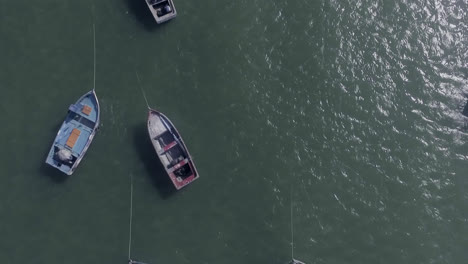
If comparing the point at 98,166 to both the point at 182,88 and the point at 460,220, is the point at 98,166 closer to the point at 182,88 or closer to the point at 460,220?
the point at 182,88

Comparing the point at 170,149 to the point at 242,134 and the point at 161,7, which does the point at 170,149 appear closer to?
the point at 242,134

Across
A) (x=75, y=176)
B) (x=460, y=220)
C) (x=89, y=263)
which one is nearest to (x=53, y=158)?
(x=75, y=176)

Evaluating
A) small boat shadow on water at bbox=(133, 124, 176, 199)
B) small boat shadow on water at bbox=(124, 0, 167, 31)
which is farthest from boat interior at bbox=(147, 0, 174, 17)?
small boat shadow on water at bbox=(133, 124, 176, 199)

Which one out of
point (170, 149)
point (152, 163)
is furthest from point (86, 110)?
point (170, 149)

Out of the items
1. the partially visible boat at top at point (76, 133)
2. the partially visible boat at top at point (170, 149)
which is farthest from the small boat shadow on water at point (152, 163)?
the partially visible boat at top at point (76, 133)

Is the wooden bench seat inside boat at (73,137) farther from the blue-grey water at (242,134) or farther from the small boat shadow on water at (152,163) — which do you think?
the small boat shadow on water at (152,163)

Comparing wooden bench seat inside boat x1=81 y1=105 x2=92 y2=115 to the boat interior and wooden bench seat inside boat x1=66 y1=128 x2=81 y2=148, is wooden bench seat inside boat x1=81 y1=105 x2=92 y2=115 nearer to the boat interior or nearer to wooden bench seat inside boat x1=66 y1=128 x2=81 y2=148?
wooden bench seat inside boat x1=66 y1=128 x2=81 y2=148
